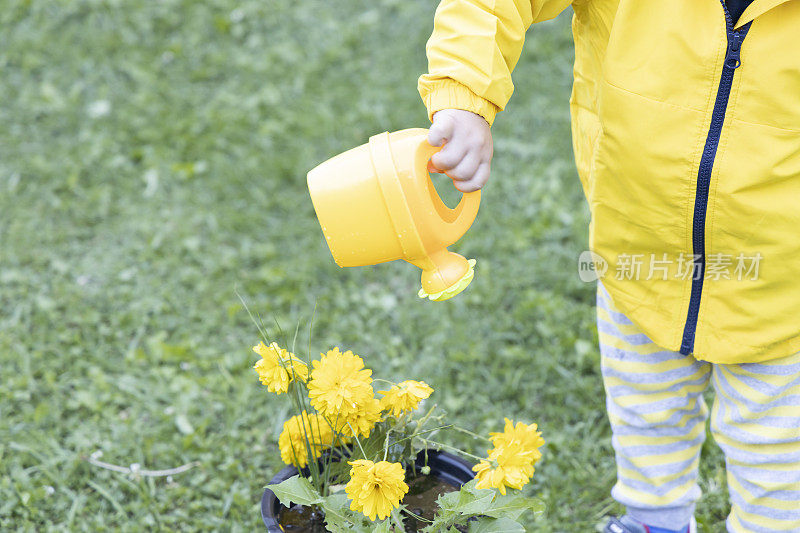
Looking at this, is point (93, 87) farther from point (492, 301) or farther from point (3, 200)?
point (492, 301)

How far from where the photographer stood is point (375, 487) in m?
1.34

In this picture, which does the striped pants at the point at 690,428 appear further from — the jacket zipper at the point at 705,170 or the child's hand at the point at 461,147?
the child's hand at the point at 461,147

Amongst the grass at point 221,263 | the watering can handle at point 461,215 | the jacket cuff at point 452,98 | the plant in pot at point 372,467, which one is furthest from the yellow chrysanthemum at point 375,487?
the grass at point 221,263

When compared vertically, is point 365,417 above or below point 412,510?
above

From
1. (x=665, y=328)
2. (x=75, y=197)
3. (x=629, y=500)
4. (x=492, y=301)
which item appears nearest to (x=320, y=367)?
(x=665, y=328)

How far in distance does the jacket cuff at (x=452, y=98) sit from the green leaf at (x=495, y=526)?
0.65 meters

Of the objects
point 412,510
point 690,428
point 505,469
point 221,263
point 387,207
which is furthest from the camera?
point 221,263

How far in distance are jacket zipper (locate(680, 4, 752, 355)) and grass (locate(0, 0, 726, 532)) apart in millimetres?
643

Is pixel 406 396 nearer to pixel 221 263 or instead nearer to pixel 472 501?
pixel 472 501

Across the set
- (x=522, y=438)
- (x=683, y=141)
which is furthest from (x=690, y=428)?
(x=683, y=141)

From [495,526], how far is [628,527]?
0.60 m

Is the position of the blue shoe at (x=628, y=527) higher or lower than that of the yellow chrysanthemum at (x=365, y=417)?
lower

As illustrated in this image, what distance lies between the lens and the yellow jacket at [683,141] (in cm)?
134

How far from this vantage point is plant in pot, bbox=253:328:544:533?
138 cm
